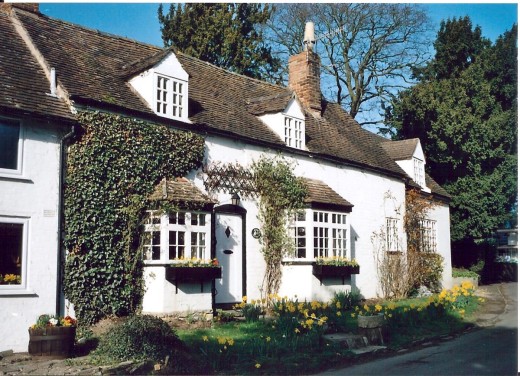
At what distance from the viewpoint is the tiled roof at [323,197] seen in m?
17.3

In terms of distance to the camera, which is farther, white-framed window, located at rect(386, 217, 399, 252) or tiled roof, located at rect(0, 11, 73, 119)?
white-framed window, located at rect(386, 217, 399, 252)

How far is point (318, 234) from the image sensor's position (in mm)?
17359

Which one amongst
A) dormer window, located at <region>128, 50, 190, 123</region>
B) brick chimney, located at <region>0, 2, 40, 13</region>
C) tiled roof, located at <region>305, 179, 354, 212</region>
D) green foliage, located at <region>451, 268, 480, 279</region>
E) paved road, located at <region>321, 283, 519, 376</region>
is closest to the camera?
paved road, located at <region>321, 283, 519, 376</region>

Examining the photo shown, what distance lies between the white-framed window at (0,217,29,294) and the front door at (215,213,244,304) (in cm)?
539

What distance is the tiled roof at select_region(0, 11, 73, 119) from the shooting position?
11.7 m

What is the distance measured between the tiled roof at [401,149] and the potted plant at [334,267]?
26.7 ft

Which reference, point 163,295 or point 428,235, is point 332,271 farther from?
point 428,235

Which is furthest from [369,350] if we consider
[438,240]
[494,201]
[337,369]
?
[494,201]

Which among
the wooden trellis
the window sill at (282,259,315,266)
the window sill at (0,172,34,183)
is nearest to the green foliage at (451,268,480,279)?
the window sill at (282,259,315,266)

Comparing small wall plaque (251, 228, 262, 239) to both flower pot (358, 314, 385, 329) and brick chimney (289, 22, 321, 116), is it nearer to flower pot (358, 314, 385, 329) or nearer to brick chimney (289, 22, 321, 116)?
flower pot (358, 314, 385, 329)

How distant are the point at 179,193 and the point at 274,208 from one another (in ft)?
13.7

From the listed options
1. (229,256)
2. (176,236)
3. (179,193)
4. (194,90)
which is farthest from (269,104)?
(176,236)

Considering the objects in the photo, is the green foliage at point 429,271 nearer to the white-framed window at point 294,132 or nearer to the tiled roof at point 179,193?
the white-framed window at point 294,132

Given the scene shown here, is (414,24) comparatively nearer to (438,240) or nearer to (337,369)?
(438,240)
